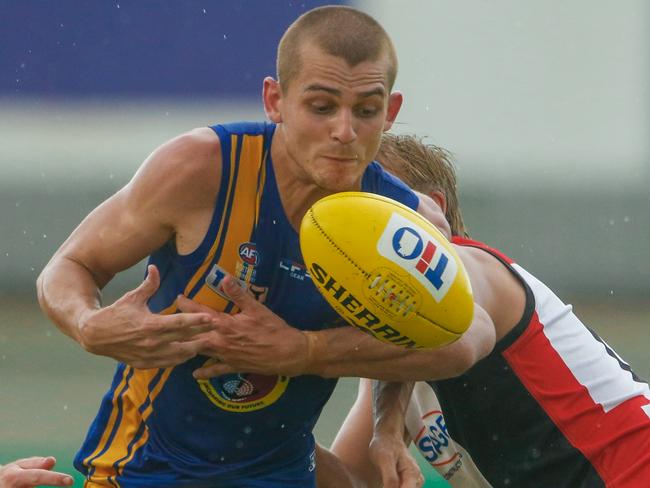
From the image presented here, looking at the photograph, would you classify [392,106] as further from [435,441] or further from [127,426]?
[435,441]

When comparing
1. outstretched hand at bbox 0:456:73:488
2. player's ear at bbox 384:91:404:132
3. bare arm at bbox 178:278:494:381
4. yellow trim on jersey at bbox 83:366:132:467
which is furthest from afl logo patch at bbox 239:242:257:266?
outstretched hand at bbox 0:456:73:488

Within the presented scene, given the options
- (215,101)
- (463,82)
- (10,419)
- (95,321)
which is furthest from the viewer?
(463,82)

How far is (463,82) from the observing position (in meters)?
14.8

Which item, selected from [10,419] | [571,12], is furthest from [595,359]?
[571,12]

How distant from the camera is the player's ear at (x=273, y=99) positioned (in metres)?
4.25

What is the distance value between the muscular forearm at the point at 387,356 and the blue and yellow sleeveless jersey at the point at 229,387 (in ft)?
0.47

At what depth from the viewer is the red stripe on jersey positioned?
4.62m

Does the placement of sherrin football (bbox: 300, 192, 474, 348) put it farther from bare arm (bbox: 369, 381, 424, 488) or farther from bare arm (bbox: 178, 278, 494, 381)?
bare arm (bbox: 369, 381, 424, 488)

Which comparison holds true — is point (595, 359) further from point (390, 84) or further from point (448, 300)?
point (390, 84)

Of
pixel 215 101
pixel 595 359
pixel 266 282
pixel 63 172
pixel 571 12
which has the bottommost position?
pixel 63 172

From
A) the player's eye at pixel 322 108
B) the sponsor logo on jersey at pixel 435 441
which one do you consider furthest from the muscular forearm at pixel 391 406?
the player's eye at pixel 322 108

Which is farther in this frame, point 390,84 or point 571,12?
point 571,12

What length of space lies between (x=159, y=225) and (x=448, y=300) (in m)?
0.99

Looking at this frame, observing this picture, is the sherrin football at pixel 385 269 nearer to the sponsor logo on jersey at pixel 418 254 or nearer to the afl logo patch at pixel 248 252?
the sponsor logo on jersey at pixel 418 254
